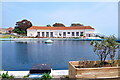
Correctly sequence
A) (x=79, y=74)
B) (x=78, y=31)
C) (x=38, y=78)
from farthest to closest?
(x=78, y=31)
(x=38, y=78)
(x=79, y=74)

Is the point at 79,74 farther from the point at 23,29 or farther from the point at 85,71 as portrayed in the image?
the point at 23,29

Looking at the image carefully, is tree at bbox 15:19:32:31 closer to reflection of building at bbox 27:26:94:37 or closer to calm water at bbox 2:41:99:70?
Answer: reflection of building at bbox 27:26:94:37

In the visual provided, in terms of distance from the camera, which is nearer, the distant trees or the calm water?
the calm water

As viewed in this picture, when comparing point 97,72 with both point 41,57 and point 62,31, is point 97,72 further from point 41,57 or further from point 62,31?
point 62,31

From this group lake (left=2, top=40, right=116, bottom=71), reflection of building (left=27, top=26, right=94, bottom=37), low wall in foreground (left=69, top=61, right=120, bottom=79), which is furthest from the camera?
reflection of building (left=27, top=26, right=94, bottom=37)

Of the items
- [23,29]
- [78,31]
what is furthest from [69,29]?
[23,29]

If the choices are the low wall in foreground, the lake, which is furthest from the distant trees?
the low wall in foreground

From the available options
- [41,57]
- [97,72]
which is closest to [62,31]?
[41,57]

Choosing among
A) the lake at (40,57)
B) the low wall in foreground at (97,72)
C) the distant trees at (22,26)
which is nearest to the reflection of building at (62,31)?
the distant trees at (22,26)

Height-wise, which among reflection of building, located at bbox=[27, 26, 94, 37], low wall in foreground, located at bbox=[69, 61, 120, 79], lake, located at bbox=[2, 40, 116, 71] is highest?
reflection of building, located at bbox=[27, 26, 94, 37]

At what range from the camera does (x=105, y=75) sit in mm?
2838

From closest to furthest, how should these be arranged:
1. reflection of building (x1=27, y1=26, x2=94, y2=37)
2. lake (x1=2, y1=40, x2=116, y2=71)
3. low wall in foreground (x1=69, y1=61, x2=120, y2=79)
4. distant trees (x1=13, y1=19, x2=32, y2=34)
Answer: low wall in foreground (x1=69, y1=61, x2=120, y2=79) → lake (x1=2, y1=40, x2=116, y2=71) → reflection of building (x1=27, y1=26, x2=94, y2=37) → distant trees (x1=13, y1=19, x2=32, y2=34)

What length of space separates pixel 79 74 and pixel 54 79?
3.20ft

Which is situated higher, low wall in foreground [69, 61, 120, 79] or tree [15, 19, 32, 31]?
tree [15, 19, 32, 31]
